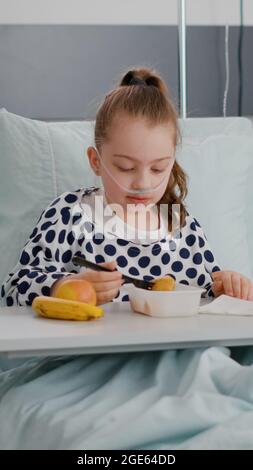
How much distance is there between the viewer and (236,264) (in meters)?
2.29

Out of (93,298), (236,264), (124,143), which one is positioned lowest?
(236,264)

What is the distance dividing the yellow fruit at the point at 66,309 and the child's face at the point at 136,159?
458 mm

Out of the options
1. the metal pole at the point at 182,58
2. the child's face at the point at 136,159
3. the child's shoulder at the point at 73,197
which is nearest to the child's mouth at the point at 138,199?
the child's face at the point at 136,159

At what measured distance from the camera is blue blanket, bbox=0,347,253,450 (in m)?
1.23

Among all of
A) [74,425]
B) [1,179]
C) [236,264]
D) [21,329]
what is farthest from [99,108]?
[74,425]

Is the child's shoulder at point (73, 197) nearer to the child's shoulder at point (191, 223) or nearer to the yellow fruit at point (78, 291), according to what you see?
the child's shoulder at point (191, 223)

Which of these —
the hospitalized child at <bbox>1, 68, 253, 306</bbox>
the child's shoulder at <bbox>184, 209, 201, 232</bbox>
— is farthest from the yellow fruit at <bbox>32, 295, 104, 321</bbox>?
the child's shoulder at <bbox>184, 209, 201, 232</bbox>

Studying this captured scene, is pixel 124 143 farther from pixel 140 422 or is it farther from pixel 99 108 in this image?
pixel 140 422

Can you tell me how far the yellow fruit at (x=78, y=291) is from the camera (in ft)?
5.02

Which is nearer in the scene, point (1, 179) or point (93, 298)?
point (93, 298)

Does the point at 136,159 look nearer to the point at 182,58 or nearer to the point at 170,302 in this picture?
the point at 170,302

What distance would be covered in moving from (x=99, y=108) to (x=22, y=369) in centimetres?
68
